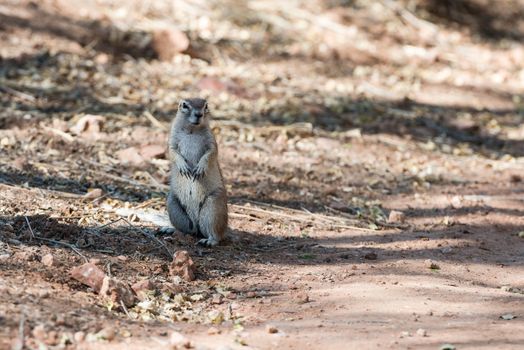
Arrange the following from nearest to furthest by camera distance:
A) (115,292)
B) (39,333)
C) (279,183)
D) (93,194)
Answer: (39,333) < (115,292) < (93,194) < (279,183)

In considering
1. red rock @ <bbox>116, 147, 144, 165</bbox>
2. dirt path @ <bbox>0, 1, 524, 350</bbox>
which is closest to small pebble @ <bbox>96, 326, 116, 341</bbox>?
dirt path @ <bbox>0, 1, 524, 350</bbox>

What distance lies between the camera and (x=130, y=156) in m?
9.80

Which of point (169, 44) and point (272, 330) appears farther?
point (169, 44)

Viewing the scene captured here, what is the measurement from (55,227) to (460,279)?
10.2 ft

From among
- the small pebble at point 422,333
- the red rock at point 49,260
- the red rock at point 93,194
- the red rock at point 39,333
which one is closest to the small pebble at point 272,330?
the small pebble at point 422,333

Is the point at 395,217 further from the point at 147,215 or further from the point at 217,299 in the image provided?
the point at 217,299

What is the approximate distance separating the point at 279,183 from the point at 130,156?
5.41 feet

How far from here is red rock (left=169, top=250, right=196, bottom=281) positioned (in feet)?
20.8

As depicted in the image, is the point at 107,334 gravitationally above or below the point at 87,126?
above

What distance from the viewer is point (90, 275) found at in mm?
5766

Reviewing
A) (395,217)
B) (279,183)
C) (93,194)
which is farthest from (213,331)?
(279,183)

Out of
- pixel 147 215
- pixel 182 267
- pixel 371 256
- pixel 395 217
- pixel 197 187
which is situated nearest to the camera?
pixel 182 267

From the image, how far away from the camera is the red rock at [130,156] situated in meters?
9.72

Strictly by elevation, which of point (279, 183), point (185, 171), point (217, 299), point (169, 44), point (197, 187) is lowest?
point (279, 183)
